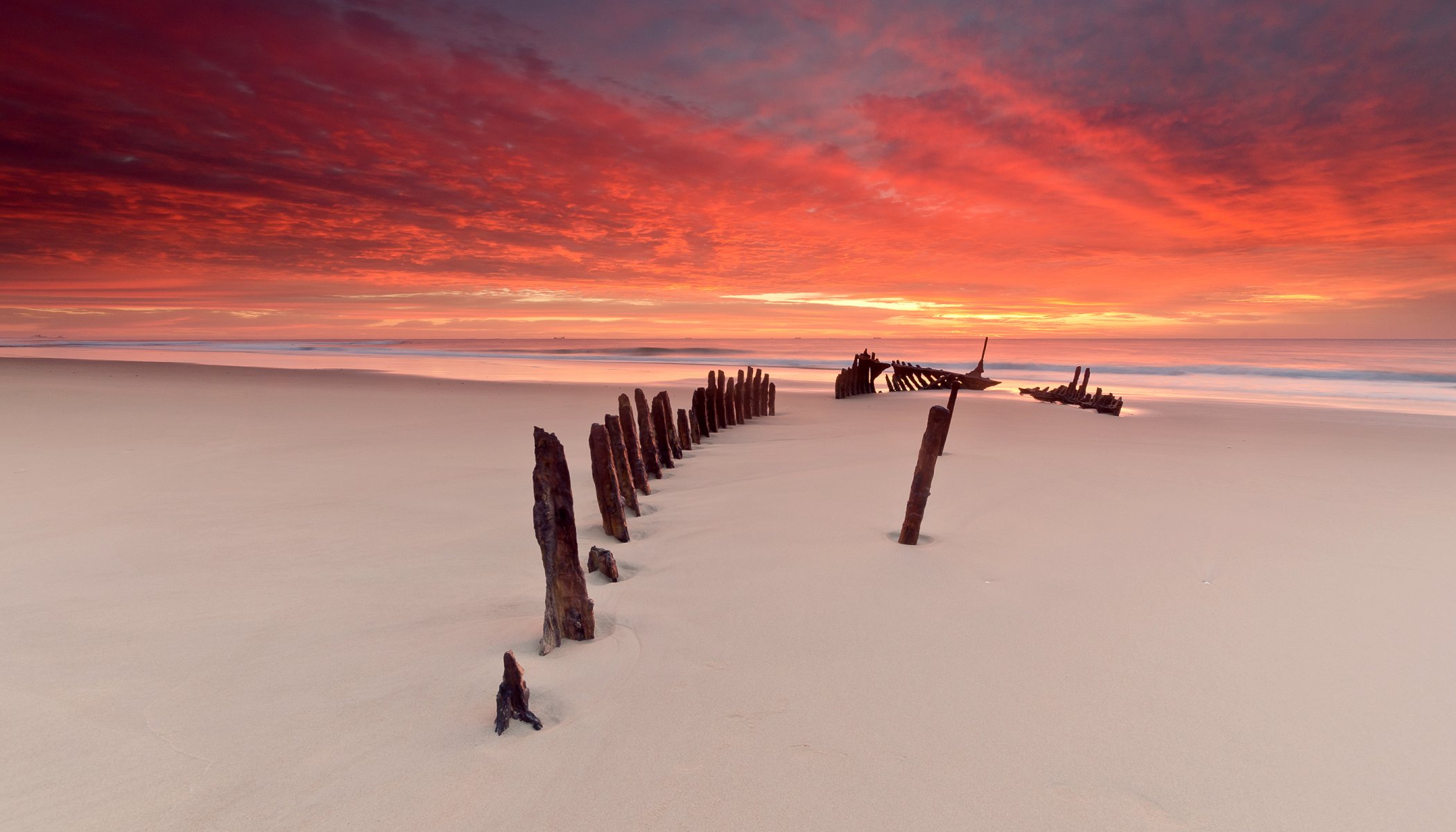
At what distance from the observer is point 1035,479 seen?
27.8 ft

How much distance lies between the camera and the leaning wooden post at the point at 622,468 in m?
6.76

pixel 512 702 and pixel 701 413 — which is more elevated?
pixel 512 702

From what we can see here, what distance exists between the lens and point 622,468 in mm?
7043

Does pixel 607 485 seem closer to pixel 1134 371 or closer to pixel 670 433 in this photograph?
pixel 670 433

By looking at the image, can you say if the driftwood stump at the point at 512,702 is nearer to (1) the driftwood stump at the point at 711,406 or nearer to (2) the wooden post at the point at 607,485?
(2) the wooden post at the point at 607,485

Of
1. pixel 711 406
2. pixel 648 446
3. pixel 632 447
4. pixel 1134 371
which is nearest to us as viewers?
pixel 632 447

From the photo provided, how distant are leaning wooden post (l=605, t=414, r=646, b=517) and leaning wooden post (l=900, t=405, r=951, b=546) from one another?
2453mm

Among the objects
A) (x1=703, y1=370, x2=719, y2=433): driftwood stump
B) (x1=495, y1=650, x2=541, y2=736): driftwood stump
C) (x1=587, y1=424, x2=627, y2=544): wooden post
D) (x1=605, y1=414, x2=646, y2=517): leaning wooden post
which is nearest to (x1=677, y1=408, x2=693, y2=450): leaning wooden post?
(x1=703, y1=370, x2=719, y2=433): driftwood stump

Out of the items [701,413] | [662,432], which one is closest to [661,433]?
[662,432]

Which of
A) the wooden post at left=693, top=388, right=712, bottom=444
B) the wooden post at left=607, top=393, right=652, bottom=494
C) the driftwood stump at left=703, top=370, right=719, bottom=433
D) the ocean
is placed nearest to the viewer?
the wooden post at left=607, top=393, right=652, bottom=494

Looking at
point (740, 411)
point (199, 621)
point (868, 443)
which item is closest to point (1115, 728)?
point (199, 621)

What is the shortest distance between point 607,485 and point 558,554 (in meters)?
2.03

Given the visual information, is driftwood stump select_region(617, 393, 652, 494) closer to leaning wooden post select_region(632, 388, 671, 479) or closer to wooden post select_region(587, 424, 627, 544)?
leaning wooden post select_region(632, 388, 671, 479)

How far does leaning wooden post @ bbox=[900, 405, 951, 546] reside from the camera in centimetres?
579
